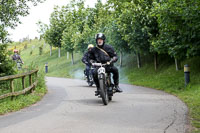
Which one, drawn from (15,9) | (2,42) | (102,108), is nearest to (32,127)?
(102,108)

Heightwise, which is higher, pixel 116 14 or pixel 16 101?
pixel 116 14

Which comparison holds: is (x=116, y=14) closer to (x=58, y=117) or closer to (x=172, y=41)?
(x=172, y=41)

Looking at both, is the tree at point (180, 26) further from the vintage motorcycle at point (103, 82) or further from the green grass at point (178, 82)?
the vintage motorcycle at point (103, 82)

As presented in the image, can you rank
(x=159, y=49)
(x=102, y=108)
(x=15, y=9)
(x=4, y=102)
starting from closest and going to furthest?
1. (x=102, y=108)
2. (x=4, y=102)
3. (x=15, y=9)
4. (x=159, y=49)

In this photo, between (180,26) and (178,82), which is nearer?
(180,26)

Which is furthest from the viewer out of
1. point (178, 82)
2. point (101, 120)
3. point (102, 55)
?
point (178, 82)

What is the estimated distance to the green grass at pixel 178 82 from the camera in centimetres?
869

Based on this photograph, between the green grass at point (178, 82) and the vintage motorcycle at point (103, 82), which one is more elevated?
the vintage motorcycle at point (103, 82)

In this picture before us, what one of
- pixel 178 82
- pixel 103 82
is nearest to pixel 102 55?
pixel 103 82

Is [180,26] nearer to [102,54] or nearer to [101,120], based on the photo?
[102,54]

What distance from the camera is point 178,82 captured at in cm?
1705

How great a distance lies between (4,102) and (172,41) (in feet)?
37.6

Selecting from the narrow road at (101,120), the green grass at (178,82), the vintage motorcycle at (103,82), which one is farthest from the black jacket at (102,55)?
the green grass at (178,82)

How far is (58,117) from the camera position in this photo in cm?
700
